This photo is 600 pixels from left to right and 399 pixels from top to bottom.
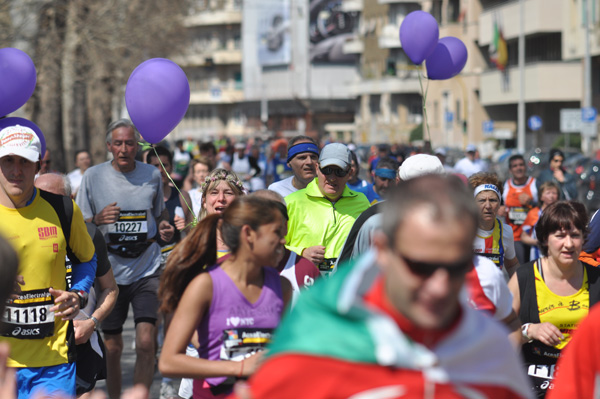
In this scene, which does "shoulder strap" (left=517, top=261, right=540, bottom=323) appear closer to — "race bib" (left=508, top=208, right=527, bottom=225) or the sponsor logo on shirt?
the sponsor logo on shirt

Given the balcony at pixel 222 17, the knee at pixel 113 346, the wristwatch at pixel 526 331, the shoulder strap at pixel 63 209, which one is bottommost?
the knee at pixel 113 346

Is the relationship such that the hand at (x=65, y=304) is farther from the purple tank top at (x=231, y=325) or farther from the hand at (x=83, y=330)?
the purple tank top at (x=231, y=325)

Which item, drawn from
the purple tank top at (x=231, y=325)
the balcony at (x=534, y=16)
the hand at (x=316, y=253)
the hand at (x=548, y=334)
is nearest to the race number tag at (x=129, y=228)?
the hand at (x=316, y=253)

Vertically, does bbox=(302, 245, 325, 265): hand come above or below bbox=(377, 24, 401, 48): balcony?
below

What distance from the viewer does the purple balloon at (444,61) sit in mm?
9945

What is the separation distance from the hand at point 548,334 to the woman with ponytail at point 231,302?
1.53 meters

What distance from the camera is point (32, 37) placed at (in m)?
24.7

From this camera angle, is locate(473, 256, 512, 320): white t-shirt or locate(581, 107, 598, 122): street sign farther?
locate(581, 107, 598, 122): street sign

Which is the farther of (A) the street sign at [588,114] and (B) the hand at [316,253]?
(A) the street sign at [588,114]

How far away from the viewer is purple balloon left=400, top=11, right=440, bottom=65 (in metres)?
9.73

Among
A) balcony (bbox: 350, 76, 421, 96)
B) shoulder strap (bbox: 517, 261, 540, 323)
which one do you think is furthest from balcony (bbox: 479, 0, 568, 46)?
shoulder strap (bbox: 517, 261, 540, 323)

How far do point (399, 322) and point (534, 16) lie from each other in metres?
49.5

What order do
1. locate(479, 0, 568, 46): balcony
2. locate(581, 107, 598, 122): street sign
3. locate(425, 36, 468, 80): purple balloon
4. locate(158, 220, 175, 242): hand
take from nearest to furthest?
1. locate(158, 220, 175, 242): hand
2. locate(425, 36, 468, 80): purple balloon
3. locate(581, 107, 598, 122): street sign
4. locate(479, 0, 568, 46): balcony

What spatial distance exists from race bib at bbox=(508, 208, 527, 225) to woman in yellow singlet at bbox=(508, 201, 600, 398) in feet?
20.8
